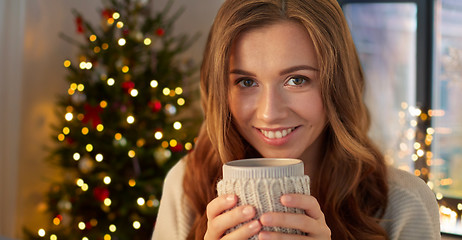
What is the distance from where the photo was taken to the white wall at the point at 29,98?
2.91 meters

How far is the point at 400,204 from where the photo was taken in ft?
3.95

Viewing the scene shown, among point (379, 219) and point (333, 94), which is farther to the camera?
point (379, 219)

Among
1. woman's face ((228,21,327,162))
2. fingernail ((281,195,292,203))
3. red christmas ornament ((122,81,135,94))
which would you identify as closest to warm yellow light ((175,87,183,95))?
red christmas ornament ((122,81,135,94))

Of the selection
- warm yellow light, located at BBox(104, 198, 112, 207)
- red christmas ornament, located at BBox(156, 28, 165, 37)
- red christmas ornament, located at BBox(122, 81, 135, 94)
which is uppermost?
red christmas ornament, located at BBox(156, 28, 165, 37)

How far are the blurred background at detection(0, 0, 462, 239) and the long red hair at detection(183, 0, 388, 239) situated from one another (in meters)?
1.20

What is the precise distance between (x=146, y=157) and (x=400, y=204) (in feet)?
5.78

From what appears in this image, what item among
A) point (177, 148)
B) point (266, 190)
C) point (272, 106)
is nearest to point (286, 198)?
point (266, 190)

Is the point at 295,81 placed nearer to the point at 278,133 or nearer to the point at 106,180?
the point at 278,133

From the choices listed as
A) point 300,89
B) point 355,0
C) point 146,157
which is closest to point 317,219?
point 300,89

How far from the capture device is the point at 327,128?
4.07 feet

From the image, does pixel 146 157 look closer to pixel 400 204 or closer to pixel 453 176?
pixel 400 204

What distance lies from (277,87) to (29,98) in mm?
2488

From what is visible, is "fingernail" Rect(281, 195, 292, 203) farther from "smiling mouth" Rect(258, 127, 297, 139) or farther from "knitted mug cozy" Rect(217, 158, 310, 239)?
"smiling mouth" Rect(258, 127, 297, 139)

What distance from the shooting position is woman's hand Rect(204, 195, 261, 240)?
71cm
